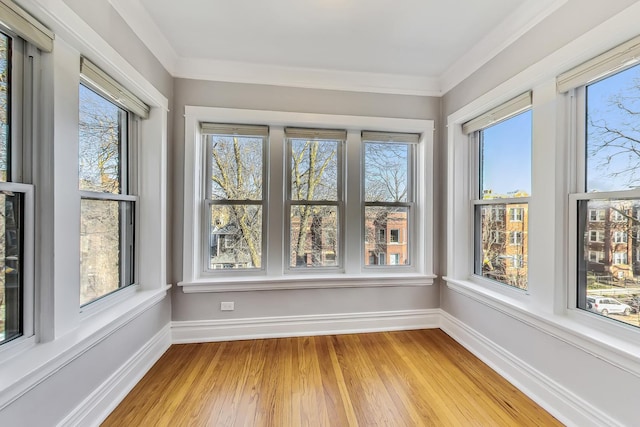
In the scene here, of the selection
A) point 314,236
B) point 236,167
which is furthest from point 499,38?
point 236,167

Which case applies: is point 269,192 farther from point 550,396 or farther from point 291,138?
point 550,396

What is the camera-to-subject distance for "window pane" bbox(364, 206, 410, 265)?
2912 mm

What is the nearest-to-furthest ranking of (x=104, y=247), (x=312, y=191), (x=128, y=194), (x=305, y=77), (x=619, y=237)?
1. (x=619, y=237)
2. (x=104, y=247)
3. (x=128, y=194)
4. (x=305, y=77)
5. (x=312, y=191)

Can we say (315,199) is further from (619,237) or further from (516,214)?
(619,237)

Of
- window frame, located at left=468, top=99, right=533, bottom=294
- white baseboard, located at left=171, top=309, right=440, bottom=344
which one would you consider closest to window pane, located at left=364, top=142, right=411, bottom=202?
window frame, located at left=468, top=99, right=533, bottom=294

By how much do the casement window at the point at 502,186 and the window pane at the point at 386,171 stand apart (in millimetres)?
658

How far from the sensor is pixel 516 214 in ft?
6.94

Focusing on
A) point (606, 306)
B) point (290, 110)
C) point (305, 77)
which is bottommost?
point (606, 306)

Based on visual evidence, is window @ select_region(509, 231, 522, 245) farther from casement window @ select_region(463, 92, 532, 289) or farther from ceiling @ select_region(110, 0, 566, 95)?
ceiling @ select_region(110, 0, 566, 95)

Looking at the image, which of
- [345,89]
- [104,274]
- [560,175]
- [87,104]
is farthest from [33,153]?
[560,175]

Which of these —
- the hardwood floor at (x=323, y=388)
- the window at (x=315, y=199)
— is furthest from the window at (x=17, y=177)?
the window at (x=315, y=199)

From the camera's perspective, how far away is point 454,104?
2641 millimetres

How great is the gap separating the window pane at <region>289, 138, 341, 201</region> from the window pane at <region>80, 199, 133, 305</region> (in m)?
1.44

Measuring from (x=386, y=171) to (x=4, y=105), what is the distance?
2.73m
